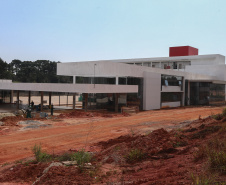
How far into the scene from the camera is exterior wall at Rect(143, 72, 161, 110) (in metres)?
35.3

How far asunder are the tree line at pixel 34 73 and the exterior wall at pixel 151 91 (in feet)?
148

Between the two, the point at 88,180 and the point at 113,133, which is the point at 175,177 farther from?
the point at 113,133

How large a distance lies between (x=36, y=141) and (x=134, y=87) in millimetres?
19167

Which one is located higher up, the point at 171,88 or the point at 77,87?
the point at 171,88

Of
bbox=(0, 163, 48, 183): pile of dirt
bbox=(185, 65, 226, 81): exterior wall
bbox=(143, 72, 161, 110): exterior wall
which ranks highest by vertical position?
bbox=(185, 65, 226, 81): exterior wall

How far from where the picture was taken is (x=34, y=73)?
90188 mm

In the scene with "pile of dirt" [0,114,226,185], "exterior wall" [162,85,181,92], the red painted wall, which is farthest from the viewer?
the red painted wall

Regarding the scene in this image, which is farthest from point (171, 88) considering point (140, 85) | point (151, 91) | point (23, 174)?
point (23, 174)

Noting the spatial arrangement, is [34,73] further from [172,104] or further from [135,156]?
[135,156]

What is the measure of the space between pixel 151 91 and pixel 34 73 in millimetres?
64459

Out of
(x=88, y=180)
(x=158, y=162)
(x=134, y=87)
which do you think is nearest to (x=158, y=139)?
(x=158, y=162)

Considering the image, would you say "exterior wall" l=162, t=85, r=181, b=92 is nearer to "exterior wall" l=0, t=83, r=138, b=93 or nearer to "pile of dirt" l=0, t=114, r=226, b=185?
"exterior wall" l=0, t=83, r=138, b=93

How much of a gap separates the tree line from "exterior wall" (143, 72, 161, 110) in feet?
148

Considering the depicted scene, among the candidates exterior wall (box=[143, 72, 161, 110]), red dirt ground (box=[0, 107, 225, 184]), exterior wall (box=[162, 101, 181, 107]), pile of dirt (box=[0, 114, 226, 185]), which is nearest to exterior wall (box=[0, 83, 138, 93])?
exterior wall (box=[143, 72, 161, 110])
